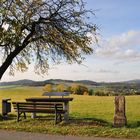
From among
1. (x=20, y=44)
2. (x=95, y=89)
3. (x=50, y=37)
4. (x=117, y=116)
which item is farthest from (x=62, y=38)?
(x=95, y=89)

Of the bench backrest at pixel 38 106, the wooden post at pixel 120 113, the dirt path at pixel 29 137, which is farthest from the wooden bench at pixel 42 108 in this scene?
the dirt path at pixel 29 137

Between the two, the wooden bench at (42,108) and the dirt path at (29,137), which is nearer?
the dirt path at (29,137)

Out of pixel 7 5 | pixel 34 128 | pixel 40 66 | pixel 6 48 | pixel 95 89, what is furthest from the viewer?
pixel 95 89

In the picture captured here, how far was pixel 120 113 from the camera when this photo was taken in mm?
19891

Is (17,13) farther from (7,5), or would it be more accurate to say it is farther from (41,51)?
(41,51)

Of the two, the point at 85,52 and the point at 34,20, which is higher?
the point at 34,20

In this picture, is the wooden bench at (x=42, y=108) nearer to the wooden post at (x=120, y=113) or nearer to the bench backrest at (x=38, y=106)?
the bench backrest at (x=38, y=106)

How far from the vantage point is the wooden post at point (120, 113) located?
19.8 m

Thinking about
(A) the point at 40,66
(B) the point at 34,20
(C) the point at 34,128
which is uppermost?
(B) the point at 34,20

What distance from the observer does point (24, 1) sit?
26.3 meters

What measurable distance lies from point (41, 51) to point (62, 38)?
92.6 inches

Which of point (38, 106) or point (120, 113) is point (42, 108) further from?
point (120, 113)

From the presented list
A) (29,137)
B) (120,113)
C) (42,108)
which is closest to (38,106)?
(42,108)

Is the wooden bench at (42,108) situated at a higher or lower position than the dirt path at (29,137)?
higher
